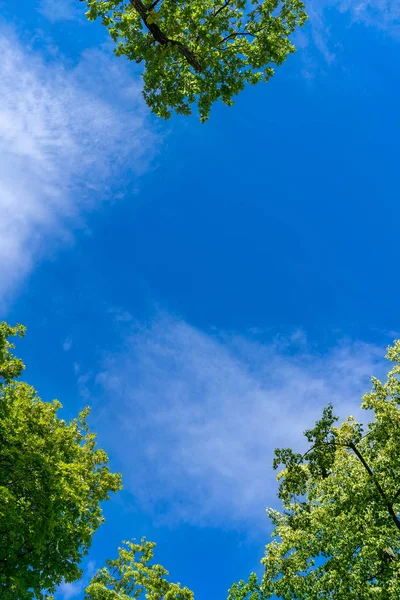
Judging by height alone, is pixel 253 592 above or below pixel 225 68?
below

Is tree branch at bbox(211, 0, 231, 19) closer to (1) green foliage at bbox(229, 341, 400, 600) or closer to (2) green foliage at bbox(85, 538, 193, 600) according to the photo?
(1) green foliage at bbox(229, 341, 400, 600)

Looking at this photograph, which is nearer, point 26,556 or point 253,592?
point 26,556

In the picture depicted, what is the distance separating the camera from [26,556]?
18.2m

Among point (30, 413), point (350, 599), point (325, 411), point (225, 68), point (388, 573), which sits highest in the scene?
point (225, 68)

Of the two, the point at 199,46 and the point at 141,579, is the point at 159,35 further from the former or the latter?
the point at 141,579

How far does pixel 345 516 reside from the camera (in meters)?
19.0

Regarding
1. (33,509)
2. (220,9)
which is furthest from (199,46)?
(33,509)

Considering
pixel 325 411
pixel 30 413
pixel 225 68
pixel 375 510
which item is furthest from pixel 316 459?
pixel 225 68

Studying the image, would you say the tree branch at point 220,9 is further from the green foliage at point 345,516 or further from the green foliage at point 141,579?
the green foliage at point 141,579

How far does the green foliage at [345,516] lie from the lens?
17.3 meters

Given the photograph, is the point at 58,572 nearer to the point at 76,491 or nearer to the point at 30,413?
the point at 76,491

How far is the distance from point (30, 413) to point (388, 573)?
20098 mm

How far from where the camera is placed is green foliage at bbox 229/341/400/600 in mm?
17297

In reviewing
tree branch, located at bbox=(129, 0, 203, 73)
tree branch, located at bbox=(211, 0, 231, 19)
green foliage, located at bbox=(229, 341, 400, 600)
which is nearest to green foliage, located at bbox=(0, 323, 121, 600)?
green foliage, located at bbox=(229, 341, 400, 600)
